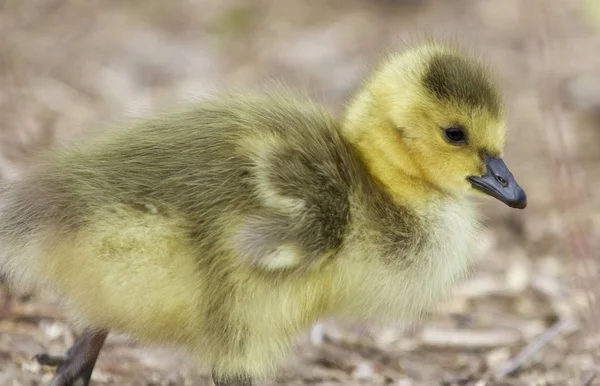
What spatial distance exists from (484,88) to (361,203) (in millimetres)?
389

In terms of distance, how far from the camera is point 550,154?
14.0 feet

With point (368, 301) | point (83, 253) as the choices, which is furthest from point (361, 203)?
point (83, 253)

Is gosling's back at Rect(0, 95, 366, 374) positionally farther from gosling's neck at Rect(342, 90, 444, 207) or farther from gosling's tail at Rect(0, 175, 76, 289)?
gosling's neck at Rect(342, 90, 444, 207)

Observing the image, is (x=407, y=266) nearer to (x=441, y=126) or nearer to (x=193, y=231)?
(x=441, y=126)

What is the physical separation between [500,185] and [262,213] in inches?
23.0

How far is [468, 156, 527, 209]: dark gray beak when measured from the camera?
89.7 inches

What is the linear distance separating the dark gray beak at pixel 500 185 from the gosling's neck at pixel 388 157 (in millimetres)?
110

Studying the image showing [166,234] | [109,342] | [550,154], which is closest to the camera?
[166,234]

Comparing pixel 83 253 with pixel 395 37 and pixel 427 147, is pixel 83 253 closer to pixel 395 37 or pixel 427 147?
pixel 427 147

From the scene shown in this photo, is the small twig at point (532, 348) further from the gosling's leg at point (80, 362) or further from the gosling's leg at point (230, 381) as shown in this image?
the gosling's leg at point (80, 362)

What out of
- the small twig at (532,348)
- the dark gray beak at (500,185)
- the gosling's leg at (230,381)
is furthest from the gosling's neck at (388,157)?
the small twig at (532,348)

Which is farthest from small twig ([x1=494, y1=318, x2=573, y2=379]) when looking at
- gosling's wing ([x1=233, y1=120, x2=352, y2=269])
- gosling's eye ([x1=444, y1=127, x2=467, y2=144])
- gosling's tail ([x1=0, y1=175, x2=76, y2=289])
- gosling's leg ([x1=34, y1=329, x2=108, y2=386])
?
gosling's tail ([x1=0, y1=175, x2=76, y2=289])

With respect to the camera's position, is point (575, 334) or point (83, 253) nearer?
point (83, 253)

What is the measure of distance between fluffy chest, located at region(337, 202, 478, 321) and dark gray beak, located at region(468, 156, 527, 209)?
0.33 feet
